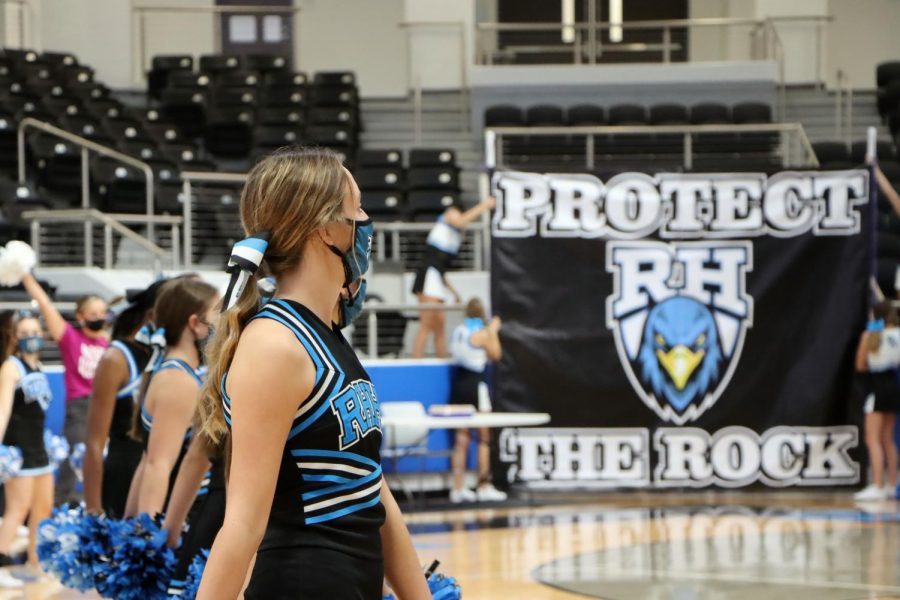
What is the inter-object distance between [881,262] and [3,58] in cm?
1096

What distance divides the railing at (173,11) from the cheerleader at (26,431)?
11328 mm

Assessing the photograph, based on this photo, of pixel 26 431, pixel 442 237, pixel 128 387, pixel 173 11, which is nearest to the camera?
pixel 128 387

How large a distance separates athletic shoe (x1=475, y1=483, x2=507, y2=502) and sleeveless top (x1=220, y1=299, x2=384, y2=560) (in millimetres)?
8207

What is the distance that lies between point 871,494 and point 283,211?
8.94 meters

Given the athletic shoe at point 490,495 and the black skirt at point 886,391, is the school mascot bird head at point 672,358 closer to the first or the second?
the black skirt at point 886,391

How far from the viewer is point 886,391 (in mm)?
10219

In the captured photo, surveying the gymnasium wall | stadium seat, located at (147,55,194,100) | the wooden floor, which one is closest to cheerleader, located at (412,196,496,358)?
the wooden floor

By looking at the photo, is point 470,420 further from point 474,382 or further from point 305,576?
point 305,576

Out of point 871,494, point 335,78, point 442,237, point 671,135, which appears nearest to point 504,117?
point 671,135

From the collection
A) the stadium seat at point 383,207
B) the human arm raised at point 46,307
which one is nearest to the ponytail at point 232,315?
the human arm raised at point 46,307

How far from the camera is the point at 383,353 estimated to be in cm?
1225

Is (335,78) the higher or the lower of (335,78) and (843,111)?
the higher

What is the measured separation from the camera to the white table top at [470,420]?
367 inches

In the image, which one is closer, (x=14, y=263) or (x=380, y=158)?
(x=14, y=263)
